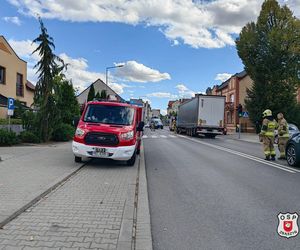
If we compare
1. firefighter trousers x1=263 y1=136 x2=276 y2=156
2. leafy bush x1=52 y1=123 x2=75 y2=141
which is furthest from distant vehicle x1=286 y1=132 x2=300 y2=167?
leafy bush x1=52 y1=123 x2=75 y2=141

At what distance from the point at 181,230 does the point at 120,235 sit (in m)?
0.92

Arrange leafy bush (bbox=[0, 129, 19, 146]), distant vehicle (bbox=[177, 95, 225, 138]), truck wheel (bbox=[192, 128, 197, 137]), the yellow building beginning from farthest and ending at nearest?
truck wheel (bbox=[192, 128, 197, 137]), distant vehicle (bbox=[177, 95, 225, 138]), the yellow building, leafy bush (bbox=[0, 129, 19, 146])

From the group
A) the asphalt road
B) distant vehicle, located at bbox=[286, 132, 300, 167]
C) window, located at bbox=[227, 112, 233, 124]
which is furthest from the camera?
window, located at bbox=[227, 112, 233, 124]

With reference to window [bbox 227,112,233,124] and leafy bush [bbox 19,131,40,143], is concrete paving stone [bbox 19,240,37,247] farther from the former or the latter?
window [bbox 227,112,233,124]

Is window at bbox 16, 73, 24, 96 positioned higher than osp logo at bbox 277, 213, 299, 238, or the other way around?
window at bbox 16, 73, 24, 96

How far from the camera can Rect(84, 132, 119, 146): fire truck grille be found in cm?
1084

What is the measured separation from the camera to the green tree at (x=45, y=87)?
64.5 ft

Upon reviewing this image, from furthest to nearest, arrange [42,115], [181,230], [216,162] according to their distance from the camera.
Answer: [42,115] < [216,162] < [181,230]

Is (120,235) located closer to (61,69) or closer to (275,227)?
(275,227)

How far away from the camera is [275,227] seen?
5250 mm

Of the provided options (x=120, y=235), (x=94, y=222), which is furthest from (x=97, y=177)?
(x=120, y=235)

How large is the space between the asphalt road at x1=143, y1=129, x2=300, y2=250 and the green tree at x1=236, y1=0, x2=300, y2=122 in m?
32.0

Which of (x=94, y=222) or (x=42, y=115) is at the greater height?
(x=42, y=115)

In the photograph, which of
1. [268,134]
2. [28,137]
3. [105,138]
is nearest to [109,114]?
[105,138]
